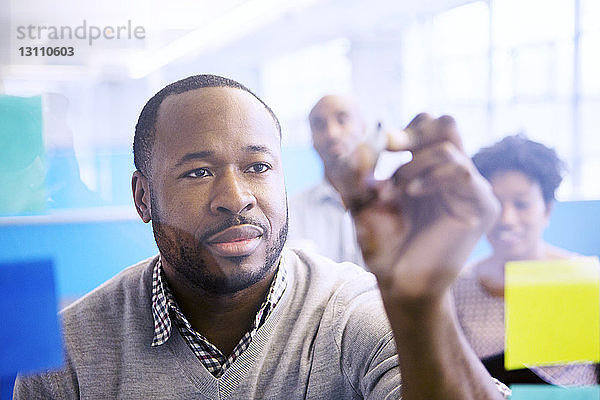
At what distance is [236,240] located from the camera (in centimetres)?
82

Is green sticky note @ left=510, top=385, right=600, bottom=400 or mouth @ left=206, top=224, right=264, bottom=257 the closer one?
mouth @ left=206, top=224, right=264, bottom=257

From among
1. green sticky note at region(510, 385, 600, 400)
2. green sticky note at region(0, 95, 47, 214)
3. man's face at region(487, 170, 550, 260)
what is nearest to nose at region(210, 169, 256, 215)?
green sticky note at region(0, 95, 47, 214)

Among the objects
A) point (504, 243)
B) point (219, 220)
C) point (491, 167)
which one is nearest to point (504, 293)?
point (504, 243)

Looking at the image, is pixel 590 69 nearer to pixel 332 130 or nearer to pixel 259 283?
pixel 332 130

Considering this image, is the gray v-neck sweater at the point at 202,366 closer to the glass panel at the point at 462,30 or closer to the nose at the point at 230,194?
the nose at the point at 230,194

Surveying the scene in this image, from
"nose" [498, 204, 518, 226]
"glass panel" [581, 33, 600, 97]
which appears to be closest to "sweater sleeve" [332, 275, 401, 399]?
"nose" [498, 204, 518, 226]

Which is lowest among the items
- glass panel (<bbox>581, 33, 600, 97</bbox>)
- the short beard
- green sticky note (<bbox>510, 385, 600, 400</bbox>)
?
green sticky note (<bbox>510, 385, 600, 400</bbox>)

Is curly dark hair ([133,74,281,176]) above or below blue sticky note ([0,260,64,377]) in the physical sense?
above

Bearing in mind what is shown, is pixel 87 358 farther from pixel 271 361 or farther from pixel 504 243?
pixel 504 243

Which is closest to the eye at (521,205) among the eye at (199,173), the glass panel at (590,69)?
the glass panel at (590,69)

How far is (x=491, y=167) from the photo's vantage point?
35.7 inches

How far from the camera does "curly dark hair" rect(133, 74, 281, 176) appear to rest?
2.70ft

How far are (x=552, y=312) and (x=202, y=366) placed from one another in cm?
50

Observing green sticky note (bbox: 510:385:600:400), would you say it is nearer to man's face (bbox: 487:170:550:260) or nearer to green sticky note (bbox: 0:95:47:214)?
man's face (bbox: 487:170:550:260)
